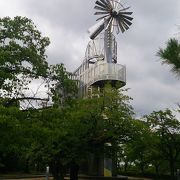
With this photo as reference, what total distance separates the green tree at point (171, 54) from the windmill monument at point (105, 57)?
38772 millimetres

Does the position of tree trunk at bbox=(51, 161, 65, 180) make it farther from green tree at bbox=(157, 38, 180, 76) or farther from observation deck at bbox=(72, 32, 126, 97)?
green tree at bbox=(157, 38, 180, 76)

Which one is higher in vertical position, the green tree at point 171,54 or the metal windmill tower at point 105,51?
the metal windmill tower at point 105,51

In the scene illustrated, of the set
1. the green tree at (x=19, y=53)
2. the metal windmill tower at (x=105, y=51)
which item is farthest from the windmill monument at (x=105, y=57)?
the green tree at (x=19, y=53)

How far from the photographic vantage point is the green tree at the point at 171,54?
992 cm

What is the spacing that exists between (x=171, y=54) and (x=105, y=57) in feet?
138

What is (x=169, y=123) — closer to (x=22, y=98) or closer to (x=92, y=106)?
(x=92, y=106)

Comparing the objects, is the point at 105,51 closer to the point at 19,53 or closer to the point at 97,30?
the point at 97,30

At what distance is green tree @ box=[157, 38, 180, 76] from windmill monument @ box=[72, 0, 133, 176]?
3877cm

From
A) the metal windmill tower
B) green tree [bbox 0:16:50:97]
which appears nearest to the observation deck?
the metal windmill tower

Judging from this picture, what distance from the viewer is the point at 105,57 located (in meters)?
51.8

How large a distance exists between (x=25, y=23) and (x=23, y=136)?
4966mm

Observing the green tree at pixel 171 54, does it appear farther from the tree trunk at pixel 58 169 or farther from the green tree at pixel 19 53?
the tree trunk at pixel 58 169

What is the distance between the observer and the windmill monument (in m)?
49.6

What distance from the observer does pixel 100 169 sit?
52281 millimetres
